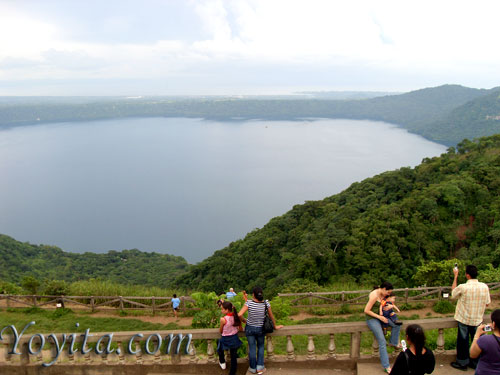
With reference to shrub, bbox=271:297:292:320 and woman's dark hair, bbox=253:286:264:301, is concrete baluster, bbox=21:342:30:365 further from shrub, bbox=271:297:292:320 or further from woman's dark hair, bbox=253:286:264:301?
shrub, bbox=271:297:292:320

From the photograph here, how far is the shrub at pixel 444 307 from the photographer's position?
11.5 m

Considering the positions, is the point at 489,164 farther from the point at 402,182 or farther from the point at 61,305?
the point at 61,305

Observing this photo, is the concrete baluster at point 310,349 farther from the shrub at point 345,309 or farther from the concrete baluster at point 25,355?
the shrub at point 345,309

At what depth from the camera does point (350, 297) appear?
12844 millimetres

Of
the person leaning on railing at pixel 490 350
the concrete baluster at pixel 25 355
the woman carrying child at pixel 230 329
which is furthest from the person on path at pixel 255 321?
the concrete baluster at pixel 25 355

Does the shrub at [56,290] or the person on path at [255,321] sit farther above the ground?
the person on path at [255,321]

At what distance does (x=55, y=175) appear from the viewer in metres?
132

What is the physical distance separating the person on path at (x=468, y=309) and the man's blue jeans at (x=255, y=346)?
283cm

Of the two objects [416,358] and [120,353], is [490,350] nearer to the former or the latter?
[416,358]

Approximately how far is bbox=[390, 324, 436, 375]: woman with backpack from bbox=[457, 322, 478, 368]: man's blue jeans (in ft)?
6.12

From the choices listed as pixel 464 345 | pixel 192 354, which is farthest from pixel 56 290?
pixel 464 345

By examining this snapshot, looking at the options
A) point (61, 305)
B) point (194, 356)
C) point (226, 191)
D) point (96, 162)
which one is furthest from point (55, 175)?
point (194, 356)

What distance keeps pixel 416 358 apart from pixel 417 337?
231 mm

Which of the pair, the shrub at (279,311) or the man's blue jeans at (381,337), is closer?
the man's blue jeans at (381,337)
